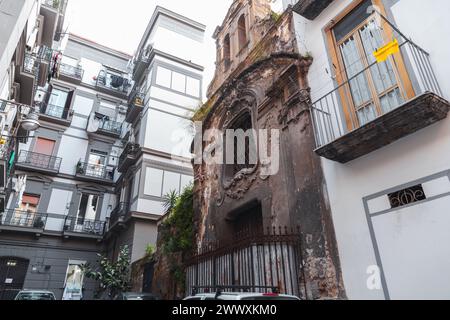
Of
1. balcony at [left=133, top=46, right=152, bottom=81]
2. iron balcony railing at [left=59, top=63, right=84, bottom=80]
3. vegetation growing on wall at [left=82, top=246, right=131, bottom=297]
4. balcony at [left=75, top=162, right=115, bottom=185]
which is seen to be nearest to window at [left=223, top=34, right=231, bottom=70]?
vegetation growing on wall at [left=82, top=246, right=131, bottom=297]

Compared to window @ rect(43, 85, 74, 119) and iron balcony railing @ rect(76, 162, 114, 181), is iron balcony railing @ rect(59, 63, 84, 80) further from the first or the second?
iron balcony railing @ rect(76, 162, 114, 181)

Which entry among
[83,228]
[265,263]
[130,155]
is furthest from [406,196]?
[83,228]

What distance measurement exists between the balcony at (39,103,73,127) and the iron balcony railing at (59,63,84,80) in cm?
295

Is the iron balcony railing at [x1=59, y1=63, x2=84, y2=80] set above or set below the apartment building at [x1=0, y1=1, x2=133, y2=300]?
above

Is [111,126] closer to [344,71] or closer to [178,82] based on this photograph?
[178,82]

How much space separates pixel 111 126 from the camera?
25922 millimetres

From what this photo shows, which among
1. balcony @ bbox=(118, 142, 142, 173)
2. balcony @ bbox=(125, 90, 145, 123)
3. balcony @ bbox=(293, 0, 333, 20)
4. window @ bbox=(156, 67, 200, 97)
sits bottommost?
balcony @ bbox=(293, 0, 333, 20)

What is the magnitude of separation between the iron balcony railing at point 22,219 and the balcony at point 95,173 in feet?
12.2

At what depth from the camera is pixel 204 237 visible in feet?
36.4

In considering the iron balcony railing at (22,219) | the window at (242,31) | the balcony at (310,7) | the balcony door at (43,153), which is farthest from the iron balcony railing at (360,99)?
the balcony door at (43,153)

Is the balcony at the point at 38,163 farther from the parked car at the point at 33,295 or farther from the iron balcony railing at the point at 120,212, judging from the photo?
the parked car at the point at 33,295

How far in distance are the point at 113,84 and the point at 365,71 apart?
24802 mm

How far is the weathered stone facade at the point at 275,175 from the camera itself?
6.80 m

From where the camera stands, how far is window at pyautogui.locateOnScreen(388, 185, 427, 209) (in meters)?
5.39
